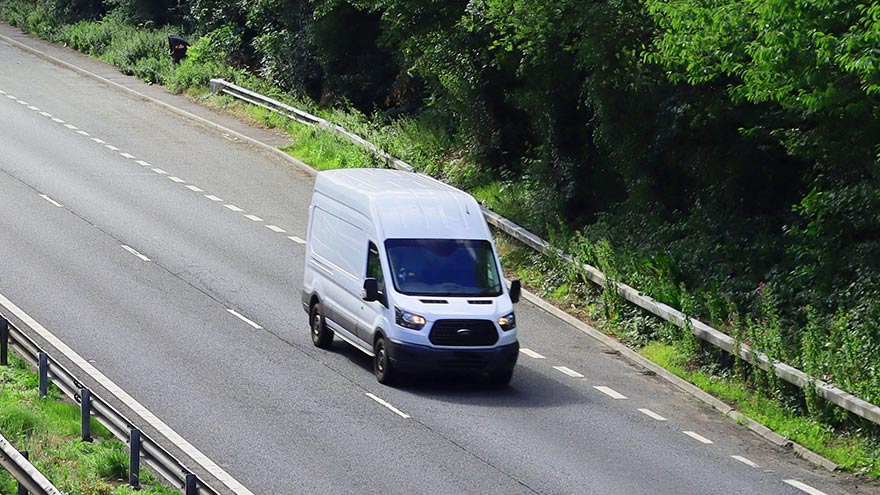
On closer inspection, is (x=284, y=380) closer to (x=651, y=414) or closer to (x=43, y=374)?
(x=43, y=374)

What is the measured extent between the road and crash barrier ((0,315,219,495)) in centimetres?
123

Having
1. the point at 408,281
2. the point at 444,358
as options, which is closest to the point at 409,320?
the point at 444,358

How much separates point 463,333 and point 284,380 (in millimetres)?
2491

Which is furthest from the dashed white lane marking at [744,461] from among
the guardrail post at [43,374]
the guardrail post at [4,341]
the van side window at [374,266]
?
the guardrail post at [4,341]

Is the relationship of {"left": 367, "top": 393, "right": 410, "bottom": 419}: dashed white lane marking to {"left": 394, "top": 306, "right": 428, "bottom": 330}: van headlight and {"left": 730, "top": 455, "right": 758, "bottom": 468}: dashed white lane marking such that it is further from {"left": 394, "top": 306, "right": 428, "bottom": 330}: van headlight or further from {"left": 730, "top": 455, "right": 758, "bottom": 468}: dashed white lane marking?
{"left": 730, "top": 455, "right": 758, "bottom": 468}: dashed white lane marking

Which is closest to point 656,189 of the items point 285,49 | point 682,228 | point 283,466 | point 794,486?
point 682,228

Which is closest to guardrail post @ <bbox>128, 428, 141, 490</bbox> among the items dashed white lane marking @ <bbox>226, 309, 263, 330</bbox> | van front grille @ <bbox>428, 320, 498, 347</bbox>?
van front grille @ <bbox>428, 320, 498, 347</bbox>

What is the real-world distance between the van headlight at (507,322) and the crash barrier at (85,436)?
227 inches

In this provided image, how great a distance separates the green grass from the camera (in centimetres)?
1362

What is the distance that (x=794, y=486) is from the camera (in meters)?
16.7

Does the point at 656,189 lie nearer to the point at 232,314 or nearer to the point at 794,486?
the point at 232,314

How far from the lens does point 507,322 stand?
19.5 metres

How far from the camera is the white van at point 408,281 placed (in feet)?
62.5

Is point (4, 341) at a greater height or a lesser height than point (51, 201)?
greater
